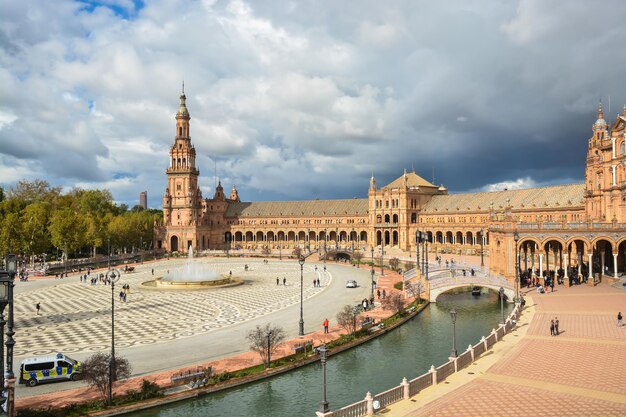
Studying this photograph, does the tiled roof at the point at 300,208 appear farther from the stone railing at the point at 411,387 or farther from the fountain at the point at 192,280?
the stone railing at the point at 411,387

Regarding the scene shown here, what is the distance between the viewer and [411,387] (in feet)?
79.7

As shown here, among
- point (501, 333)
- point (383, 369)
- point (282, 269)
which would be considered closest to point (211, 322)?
point (383, 369)

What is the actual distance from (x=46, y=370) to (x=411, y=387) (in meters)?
21.2

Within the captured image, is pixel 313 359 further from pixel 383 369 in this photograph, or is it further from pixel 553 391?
pixel 553 391

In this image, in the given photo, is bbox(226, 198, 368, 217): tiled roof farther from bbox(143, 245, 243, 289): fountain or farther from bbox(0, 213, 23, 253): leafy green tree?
bbox(143, 245, 243, 289): fountain

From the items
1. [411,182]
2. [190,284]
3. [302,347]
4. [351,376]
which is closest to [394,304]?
[302,347]

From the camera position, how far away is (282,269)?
91.7m

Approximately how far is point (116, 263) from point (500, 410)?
97708mm

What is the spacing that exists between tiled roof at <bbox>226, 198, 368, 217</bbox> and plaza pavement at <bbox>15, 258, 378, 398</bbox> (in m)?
62.8

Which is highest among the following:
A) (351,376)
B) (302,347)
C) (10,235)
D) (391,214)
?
(391,214)

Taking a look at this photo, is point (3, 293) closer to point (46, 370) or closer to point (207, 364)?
point (46, 370)

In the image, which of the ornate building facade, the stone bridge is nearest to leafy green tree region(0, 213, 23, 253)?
the ornate building facade

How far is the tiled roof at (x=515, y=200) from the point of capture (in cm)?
9375

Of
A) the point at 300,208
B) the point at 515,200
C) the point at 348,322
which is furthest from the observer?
the point at 300,208
